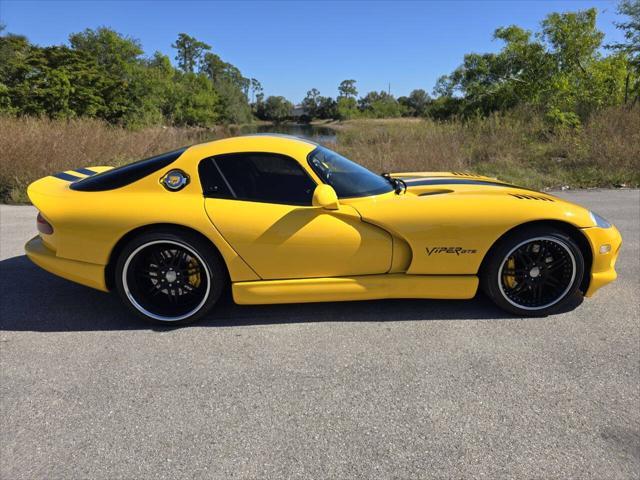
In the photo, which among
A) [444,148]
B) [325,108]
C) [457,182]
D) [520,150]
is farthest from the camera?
[325,108]

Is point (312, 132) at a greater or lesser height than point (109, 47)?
lesser

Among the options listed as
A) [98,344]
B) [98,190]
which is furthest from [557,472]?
[98,190]

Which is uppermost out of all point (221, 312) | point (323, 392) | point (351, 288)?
Result: point (351, 288)

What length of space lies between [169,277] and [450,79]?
1367 inches

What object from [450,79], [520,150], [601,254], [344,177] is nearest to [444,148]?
[520,150]

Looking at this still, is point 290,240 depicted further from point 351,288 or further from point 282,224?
point 351,288

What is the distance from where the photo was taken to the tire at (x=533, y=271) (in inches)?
109

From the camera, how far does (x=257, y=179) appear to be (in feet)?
9.23

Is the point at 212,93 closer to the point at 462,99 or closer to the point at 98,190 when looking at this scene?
the point at 462,99

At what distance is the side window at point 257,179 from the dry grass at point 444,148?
242 inches

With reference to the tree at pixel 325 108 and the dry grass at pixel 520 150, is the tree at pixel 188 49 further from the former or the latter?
the dry grass at pixel 520 150

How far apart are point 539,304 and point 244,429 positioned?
219 centimetres

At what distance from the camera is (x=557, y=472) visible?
1.62 m

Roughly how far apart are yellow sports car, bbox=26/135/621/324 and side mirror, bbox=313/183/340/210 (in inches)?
0.6
